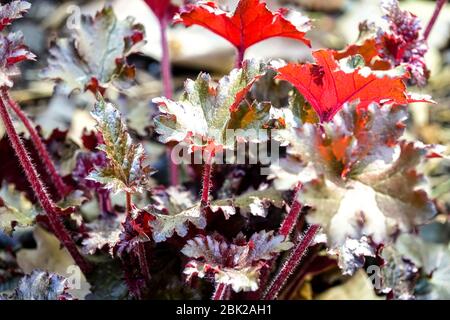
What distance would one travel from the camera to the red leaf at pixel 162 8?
169cm

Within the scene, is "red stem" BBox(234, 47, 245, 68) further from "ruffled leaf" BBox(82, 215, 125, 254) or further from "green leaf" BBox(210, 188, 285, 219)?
"ruffled leaf" BBox(82, 215, 125, 254)

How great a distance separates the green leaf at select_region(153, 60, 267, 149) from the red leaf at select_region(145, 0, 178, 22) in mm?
589

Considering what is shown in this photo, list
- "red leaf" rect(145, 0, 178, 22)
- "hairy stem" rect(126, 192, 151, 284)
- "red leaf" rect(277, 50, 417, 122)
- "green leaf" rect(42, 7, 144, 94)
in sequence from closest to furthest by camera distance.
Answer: "red leaf" rect(277, 50, 417, 122), "hairy stem" rect(126, 192, 151, 284), "green leaf" rect(42, 7, 144, 94), "red leaf" rect(145, 0, 178, 22)

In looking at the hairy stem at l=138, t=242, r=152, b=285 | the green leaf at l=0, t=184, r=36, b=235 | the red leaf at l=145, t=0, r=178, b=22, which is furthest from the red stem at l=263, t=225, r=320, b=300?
the red leaf at l=145, t=0, r=178, b=22

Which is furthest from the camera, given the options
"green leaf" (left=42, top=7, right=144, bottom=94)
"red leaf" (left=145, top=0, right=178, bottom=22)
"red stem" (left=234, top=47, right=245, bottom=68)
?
"red leaf" (left=145, top=0, right=178, bottom=22)

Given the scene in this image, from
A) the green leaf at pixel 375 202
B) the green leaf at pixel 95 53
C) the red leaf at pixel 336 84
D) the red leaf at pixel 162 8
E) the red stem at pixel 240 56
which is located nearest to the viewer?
the green leaf at pixel 375 202

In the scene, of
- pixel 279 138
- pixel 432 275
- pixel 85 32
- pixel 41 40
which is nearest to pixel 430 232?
pixel 432 275

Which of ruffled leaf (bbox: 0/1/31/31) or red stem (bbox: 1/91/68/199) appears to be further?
red stem (bbox: 1/91/68/199)

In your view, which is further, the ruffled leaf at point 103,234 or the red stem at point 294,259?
the ruffled leaf at point 103,234

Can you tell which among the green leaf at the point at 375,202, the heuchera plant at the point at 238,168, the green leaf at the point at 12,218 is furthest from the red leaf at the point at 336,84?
the green leaf at the point at 12,218

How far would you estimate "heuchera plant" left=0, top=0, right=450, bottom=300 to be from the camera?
0.96m

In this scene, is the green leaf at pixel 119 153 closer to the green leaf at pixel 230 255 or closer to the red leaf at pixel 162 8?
the green leaf at pixel 230 255
